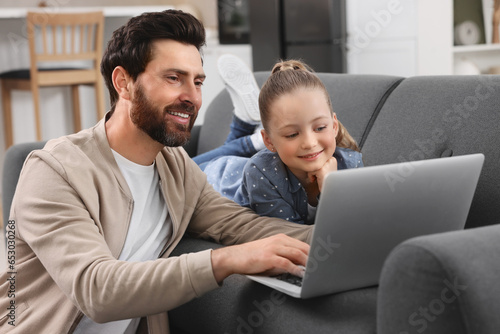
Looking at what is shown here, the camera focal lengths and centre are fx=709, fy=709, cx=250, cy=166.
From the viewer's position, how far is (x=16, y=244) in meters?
1.40

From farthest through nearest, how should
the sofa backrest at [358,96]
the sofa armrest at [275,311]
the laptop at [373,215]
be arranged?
the sofa backrest at [358,96] → the sofa armrest at [275,311] → the laptop at [373,215]

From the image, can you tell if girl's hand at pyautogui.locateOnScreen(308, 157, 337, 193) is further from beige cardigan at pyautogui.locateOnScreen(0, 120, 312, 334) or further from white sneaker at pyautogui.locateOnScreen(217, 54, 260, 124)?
white sneaker at pyautogui.locateOnScreen(217, 54, 260, 124)

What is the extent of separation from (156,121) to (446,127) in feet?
2.26

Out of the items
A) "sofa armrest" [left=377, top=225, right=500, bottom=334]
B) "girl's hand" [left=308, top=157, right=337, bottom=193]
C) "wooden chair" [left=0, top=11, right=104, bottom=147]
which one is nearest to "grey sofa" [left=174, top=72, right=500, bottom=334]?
"sofa armrest" [left=377, top=225, right=500, bottom=334]

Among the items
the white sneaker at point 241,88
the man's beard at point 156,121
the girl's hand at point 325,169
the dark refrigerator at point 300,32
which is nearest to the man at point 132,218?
the man's beard at point 156,121

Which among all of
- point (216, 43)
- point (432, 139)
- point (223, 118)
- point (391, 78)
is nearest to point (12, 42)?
point (216, 43)

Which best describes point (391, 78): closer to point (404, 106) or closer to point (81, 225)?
point (404, 106)

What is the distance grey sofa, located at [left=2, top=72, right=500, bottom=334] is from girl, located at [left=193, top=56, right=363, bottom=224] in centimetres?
16

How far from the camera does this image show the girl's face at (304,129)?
1.51 m

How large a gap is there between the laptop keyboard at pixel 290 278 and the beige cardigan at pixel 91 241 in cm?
12

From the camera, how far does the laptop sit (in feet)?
3.46

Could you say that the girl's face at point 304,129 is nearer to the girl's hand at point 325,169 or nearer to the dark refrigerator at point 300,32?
the girl's hand at point 325,169

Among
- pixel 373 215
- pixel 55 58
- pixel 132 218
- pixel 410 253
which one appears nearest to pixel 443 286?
pixel 410 253

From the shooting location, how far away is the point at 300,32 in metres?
4.39
